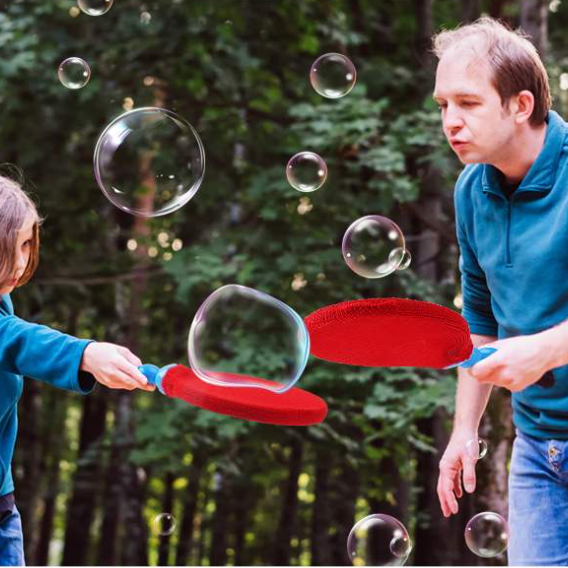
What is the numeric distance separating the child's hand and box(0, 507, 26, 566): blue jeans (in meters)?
0.61

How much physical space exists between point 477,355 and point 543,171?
58 centimetres

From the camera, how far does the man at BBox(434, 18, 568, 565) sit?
2.41 meters

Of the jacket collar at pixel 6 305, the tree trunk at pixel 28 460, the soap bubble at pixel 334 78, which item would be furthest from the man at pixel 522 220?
the tree trunk at pixel 28 460

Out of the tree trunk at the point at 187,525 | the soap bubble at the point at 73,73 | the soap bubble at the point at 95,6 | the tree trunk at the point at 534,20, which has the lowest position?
the tree trunk at the point at 187,525

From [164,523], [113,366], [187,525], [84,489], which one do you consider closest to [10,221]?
[113,366]

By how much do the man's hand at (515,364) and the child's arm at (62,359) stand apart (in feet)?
2.36

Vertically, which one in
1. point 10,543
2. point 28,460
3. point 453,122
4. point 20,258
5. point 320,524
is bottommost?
point 320,524

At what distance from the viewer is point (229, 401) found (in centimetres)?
218

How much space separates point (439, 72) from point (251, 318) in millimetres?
4486

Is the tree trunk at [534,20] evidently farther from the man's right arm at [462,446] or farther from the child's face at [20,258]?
the child's face at [20,258]

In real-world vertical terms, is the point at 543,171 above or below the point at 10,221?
above

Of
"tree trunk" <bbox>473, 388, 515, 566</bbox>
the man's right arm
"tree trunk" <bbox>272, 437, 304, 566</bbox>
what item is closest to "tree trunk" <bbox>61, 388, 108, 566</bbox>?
"tree trunk" <bbox>272, 437, 304, 566</bbox>

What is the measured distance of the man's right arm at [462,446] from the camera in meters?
2.68

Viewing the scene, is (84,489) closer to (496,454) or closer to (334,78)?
(496,454)
